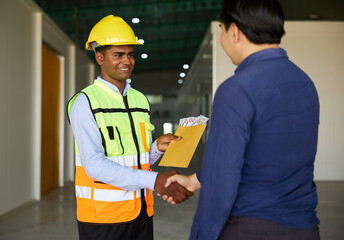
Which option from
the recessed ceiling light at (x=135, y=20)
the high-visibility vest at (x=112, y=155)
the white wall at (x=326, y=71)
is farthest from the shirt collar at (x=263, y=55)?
the recessed ceiling light at (x=135, y=20)

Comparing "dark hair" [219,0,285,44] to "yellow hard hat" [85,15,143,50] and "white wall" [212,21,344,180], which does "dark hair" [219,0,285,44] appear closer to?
"yellow hard hat" [85,15,143,50]

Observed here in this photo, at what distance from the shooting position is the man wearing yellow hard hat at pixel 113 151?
1.58 m

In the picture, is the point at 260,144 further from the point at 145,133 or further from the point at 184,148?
the point at 145,133

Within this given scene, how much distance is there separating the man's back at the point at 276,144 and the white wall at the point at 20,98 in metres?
4.21

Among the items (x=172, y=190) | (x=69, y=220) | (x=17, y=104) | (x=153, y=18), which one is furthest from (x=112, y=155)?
(x=153, y=18)

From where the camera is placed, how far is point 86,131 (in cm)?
158

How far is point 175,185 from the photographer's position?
61.4 inches

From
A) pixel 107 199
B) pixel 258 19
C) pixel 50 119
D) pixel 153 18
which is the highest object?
pixel 153 18

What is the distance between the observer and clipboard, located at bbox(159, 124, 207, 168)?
1.61 metres

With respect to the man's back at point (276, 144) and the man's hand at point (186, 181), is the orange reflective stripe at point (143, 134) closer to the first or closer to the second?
the man's hand at point (186, 181)

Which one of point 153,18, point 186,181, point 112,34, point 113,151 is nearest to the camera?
point 186,181

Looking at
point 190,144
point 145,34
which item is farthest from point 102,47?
point 145,34

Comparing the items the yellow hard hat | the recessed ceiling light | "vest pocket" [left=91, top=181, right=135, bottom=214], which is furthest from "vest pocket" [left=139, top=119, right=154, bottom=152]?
the recessed ceiling light

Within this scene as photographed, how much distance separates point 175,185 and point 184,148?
17 cm
